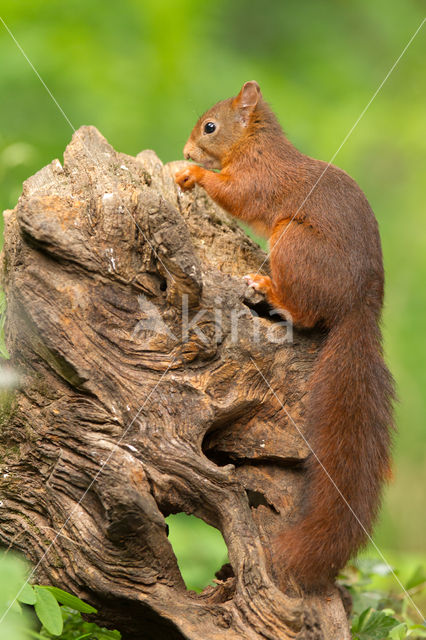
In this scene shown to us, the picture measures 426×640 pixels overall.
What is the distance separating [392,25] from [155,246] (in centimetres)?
Result: 487

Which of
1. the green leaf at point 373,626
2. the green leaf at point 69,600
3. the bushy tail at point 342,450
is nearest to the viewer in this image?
the green leaf at point 69,600

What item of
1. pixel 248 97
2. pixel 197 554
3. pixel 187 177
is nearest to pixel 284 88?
pixel 248 97

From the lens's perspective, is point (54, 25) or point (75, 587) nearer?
point (75, 587)

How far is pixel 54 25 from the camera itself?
5.60 metres

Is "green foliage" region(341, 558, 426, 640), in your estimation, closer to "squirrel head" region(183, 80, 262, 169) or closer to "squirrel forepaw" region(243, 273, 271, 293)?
"squirrel forepaw" region(243, 273, 271, 293)

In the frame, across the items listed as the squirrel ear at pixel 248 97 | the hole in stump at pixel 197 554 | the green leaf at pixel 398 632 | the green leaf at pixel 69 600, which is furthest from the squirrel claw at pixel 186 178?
the green leaf at pixel 398 632

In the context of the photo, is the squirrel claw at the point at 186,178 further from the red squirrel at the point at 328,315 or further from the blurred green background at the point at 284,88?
the blurred green background at the point at 284,88

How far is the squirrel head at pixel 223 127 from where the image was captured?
3.55 metres

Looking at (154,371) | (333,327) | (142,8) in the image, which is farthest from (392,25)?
(154,371)

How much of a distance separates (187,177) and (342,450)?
1.41 m

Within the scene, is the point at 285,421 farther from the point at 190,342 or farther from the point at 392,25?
the point at 392,25

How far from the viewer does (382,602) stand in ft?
10.5

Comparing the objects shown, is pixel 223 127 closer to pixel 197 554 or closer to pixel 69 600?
pixel 197 554

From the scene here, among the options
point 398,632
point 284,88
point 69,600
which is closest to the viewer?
point 69,600
